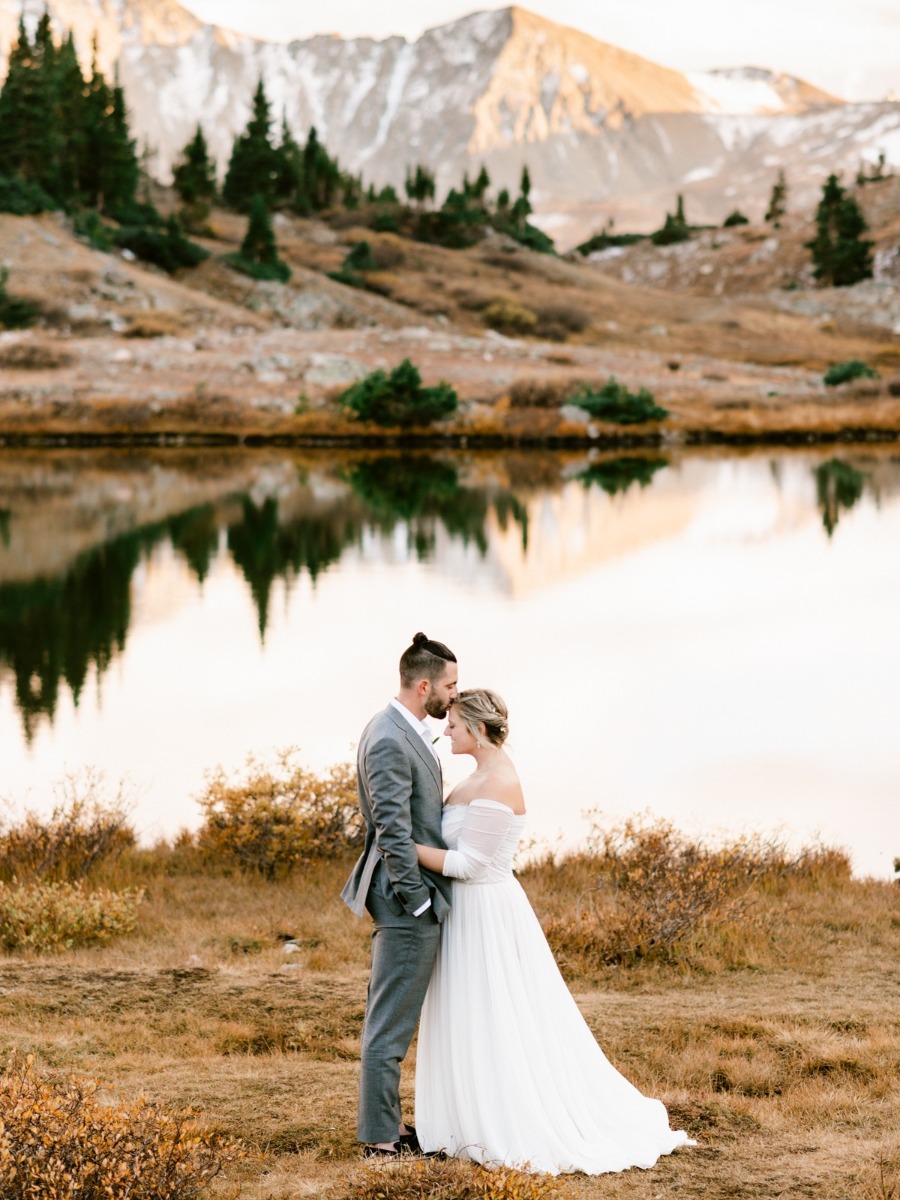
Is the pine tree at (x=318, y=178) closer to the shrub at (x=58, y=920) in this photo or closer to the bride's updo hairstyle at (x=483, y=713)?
the shrub at (x=58, y=920)

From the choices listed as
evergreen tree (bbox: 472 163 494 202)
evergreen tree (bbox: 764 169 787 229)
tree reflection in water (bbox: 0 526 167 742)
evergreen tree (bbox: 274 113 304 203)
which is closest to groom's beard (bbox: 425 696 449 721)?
tree reflection in water (bbox: 0 526 167 742)

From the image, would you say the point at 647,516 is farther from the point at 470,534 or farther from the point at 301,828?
the point at 301,828

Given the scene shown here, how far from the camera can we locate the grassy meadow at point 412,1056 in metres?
5.83

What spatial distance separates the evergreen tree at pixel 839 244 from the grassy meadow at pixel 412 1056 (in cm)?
10914

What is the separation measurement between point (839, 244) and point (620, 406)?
65715mm

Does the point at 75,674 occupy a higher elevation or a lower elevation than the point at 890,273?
lower

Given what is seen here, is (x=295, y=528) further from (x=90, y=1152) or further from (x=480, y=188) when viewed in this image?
(x=480, y=188)

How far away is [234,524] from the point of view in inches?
1405

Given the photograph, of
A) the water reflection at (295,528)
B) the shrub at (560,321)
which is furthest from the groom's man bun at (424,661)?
the shrub at (560,321)

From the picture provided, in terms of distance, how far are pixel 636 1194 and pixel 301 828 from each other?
6447mm

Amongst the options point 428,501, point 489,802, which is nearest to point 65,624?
point 428,501

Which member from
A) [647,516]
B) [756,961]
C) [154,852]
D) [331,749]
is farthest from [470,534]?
[756,961]

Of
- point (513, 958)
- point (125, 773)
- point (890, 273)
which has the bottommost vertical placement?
point (125, 773)

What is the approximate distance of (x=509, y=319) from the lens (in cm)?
8425
